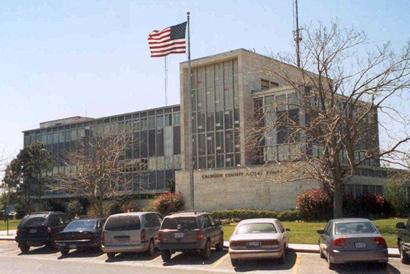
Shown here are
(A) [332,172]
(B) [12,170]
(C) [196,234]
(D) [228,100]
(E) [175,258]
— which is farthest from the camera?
(B) [12,170]

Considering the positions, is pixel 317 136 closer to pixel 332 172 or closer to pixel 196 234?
pixel 332 172

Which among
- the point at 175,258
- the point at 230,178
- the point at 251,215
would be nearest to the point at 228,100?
the point at 230,178

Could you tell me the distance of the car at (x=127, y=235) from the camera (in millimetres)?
20469

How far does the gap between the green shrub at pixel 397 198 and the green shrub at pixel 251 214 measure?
8245mm

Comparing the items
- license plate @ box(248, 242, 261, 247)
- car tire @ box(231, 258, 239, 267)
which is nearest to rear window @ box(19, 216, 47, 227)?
car tire @ box(231, 258, 239, 267)

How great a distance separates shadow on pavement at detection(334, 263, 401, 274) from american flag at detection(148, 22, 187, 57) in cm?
2021

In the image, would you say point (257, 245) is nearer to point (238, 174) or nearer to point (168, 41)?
point (168, 41)

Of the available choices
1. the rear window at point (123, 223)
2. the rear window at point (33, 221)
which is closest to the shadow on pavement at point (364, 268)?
the rear window at point (123, 223)

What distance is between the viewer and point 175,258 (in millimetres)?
20141

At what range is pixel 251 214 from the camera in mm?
37844

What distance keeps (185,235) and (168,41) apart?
58.0 ft

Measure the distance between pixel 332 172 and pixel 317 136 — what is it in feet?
6.75

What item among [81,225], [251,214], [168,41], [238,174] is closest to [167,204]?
[238,174]

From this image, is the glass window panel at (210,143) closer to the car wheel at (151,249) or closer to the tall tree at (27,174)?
the tall tree at (27,174)
